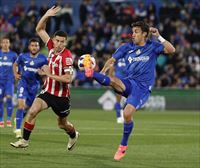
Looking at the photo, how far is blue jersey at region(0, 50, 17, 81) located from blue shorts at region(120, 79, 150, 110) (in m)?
8.62

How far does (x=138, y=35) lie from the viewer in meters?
13.7

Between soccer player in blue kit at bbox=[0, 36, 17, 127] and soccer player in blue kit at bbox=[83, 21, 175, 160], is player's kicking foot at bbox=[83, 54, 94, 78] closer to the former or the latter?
soccer player in blue kit at bbox=[83, 21, 175, 160]

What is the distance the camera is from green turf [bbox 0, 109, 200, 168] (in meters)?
13.0

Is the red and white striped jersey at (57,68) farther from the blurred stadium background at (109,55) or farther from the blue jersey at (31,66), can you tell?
the blue jersey at (31,66)

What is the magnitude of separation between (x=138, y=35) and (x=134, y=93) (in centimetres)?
116

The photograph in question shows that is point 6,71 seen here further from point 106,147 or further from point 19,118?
point 106,147

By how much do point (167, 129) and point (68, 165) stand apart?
9.20 meters

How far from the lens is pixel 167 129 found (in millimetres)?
21422

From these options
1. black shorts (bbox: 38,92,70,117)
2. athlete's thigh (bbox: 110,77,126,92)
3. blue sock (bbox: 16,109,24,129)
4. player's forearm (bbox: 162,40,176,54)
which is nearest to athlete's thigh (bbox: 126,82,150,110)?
athlete's thigh (bbox: 110,77,126,92)

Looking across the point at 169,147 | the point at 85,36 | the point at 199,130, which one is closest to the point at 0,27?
the point at 85,36

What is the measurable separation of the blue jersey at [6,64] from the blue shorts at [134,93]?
8.62m

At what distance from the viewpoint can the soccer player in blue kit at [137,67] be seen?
531 inches

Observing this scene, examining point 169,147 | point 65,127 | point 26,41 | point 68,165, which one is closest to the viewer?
point 68,165

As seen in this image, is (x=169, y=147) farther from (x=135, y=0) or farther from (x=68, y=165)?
(x=135, y=0)
